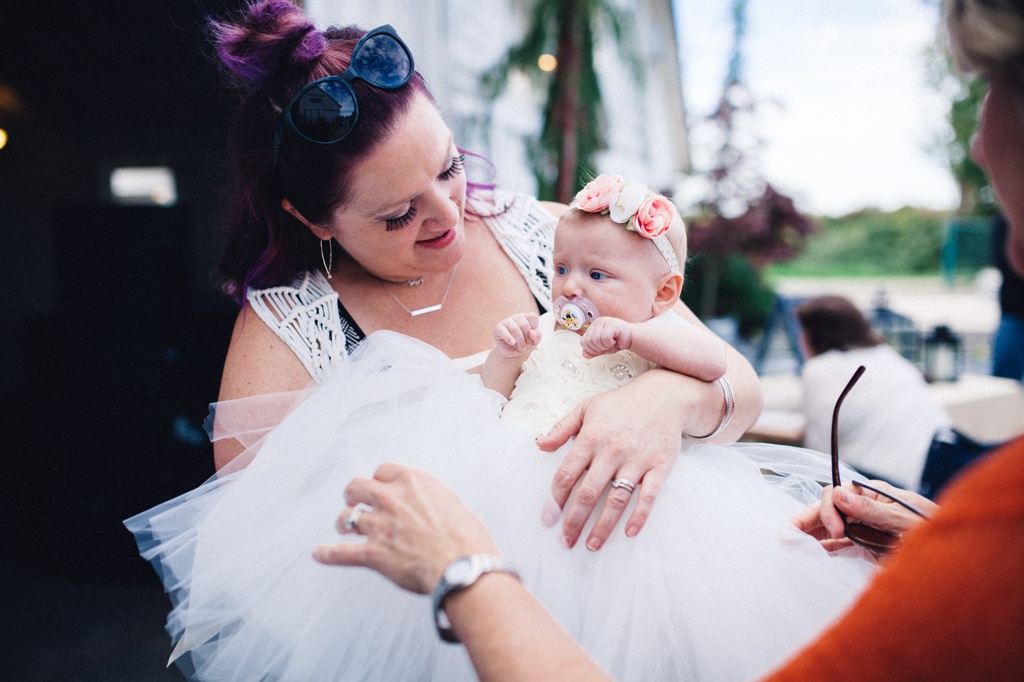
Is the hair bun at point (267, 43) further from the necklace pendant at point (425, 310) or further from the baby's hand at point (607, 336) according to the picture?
the baby's hand at point (607, 336)

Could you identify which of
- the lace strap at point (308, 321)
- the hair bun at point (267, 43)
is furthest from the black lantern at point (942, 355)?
the hair bun at point (267, 43)

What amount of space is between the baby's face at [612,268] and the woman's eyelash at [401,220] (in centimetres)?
36

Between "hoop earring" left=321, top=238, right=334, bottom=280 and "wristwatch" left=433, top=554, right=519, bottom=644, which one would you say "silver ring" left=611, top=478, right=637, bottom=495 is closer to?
"wristwatch" left=433, top=554, right=519, bottom=644

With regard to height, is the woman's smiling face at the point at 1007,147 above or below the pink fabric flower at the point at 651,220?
above

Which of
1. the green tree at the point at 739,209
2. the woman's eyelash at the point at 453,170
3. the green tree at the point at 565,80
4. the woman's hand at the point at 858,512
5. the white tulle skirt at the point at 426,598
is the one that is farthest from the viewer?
the green tree at the point at 739,209

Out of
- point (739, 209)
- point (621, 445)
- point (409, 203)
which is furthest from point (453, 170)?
point (739, 209)

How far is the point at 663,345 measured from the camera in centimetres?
130

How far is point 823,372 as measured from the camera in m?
3.38

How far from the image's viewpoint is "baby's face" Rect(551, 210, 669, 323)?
1.40 metres

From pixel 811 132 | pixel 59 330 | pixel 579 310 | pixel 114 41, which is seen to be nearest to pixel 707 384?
pixel 579 310

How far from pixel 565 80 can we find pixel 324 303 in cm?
246

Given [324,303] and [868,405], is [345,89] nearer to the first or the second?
[324,303]

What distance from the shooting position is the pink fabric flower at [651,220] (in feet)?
4.49

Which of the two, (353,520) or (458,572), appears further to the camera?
(353,520)
